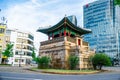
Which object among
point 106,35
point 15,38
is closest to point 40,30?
point 15,38

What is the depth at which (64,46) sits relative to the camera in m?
35.6

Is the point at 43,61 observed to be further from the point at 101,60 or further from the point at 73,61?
the point at 101,60

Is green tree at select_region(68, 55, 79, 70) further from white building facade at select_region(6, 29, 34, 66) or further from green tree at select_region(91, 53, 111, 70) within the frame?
white building facade at select_region(6, 29, 34, 66)

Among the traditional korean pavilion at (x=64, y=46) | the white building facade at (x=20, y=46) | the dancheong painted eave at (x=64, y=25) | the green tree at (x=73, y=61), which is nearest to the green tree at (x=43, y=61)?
the traditional korean pavilion at (x=64, y=46)

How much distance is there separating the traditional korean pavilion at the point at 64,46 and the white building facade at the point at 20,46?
1148 inches

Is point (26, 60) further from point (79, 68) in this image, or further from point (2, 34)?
point (79, 68)

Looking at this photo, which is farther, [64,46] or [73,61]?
[64,46]

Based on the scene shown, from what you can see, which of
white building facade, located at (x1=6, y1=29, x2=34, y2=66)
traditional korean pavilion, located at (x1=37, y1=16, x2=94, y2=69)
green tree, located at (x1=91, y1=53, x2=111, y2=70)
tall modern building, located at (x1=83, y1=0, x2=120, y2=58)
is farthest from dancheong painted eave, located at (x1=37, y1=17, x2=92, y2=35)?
tall modern building, located at (x1=83, y1=0, x2=120, y2=58)

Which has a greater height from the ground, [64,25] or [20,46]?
[64,25]

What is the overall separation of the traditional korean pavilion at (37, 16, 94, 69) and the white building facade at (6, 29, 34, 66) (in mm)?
29151

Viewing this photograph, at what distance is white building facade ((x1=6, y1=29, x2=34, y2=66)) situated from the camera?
69000 mm

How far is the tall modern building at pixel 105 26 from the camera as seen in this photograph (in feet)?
352

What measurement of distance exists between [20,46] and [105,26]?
6046cm

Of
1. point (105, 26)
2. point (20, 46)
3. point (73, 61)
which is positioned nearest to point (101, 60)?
point (73, 61)
